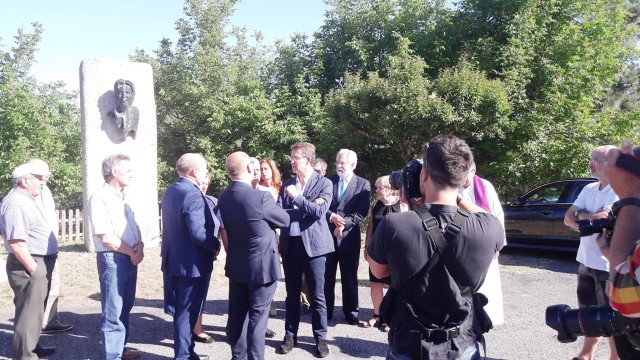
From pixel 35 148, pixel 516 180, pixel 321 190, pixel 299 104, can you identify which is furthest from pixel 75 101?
pixel 321 190

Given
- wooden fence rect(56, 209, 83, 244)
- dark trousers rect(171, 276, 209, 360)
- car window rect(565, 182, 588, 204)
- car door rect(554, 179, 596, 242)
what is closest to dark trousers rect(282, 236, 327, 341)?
dark trousers rect(171, 276, 209, 360)

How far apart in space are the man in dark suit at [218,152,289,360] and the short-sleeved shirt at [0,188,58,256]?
1.73 metres

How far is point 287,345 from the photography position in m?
4.77

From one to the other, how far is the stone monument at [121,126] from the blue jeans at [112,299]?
18.7ft

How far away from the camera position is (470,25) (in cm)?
1580

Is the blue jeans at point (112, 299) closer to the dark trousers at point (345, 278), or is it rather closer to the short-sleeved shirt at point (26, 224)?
the short-sleeved shirt at point (26, 224)

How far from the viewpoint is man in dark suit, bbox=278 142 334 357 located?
15.5ft

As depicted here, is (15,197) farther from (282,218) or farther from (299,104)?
(299,104)

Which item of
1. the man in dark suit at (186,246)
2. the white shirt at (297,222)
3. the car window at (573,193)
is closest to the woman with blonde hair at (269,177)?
the white shirt at (297,222)

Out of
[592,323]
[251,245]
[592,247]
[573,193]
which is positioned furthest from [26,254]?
[573,193]

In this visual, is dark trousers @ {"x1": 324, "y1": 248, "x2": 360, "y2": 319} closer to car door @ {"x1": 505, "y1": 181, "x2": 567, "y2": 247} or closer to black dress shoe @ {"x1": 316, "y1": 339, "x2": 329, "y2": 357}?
black dress shoe @ {"x1": 316, "y1": 339, "x2": 329, "y2": 357}

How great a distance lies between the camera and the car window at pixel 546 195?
9648 millimetres

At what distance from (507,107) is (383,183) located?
344 inches

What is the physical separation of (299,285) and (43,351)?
97.0 inches
